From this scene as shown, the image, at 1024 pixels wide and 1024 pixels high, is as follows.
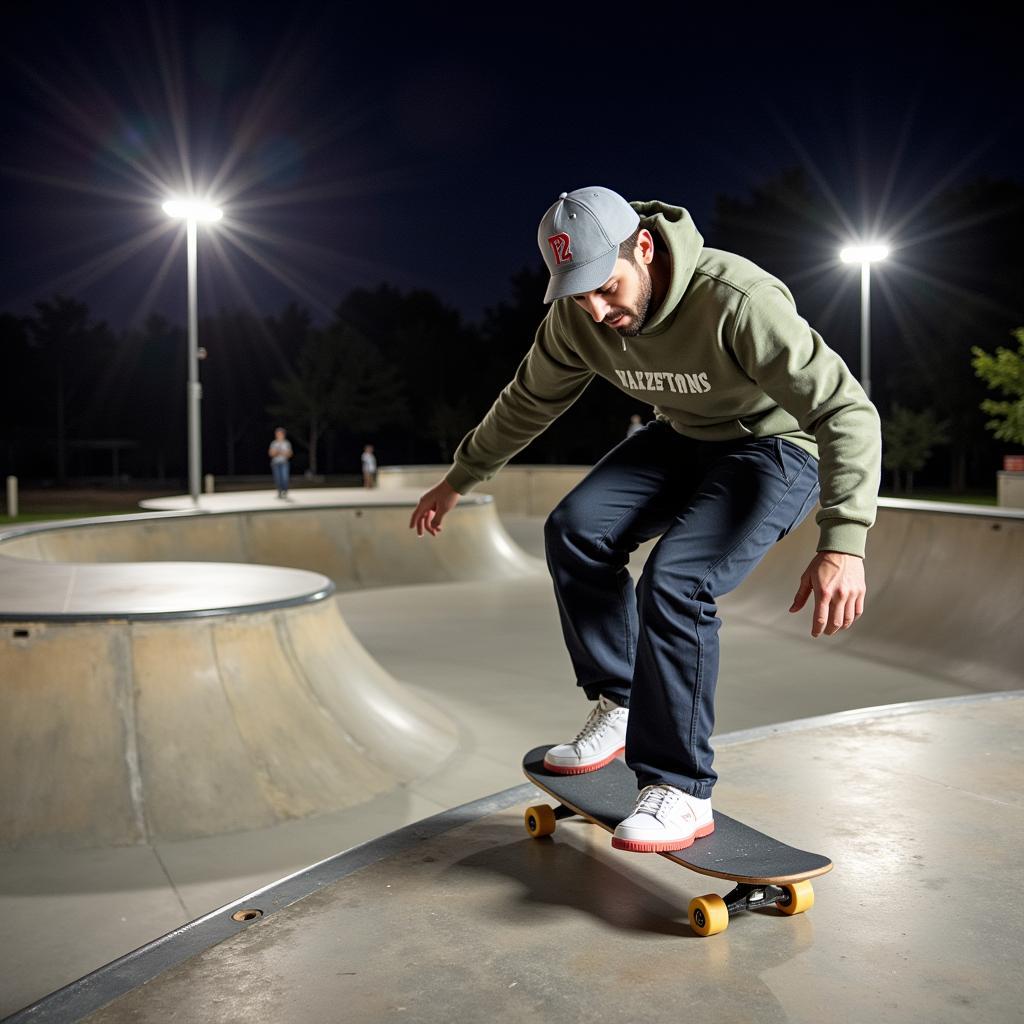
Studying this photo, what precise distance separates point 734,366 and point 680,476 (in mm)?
553

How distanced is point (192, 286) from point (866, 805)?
19.8 meters

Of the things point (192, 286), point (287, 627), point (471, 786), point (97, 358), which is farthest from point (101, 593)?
point (97, 358)

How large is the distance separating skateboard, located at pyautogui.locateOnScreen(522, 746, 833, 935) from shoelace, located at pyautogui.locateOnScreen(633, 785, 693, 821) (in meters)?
0.10

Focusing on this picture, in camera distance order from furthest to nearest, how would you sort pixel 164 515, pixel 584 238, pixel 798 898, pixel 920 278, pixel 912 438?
pixel 920 278, pixel 912 438, pixel 164 515, pixel 584 238, pixel 798 898

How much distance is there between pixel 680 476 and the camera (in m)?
3.53

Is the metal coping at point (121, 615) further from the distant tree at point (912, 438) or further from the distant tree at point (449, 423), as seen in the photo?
the distant tree at point (449, 423)

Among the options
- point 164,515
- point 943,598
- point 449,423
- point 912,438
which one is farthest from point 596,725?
point 449,423

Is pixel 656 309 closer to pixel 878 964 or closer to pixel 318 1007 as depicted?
pixel 878 964

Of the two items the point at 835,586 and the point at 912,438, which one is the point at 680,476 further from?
the point at 912,438

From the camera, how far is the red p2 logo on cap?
2.88 meters

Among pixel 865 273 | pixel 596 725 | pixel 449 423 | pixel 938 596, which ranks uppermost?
pixel 865 273

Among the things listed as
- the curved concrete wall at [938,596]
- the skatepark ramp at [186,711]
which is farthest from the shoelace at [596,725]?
the curved concrete wall at [938,596]

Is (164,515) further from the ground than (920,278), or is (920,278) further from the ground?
(920,278)

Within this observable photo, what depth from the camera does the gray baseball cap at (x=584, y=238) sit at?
2.87 metres
